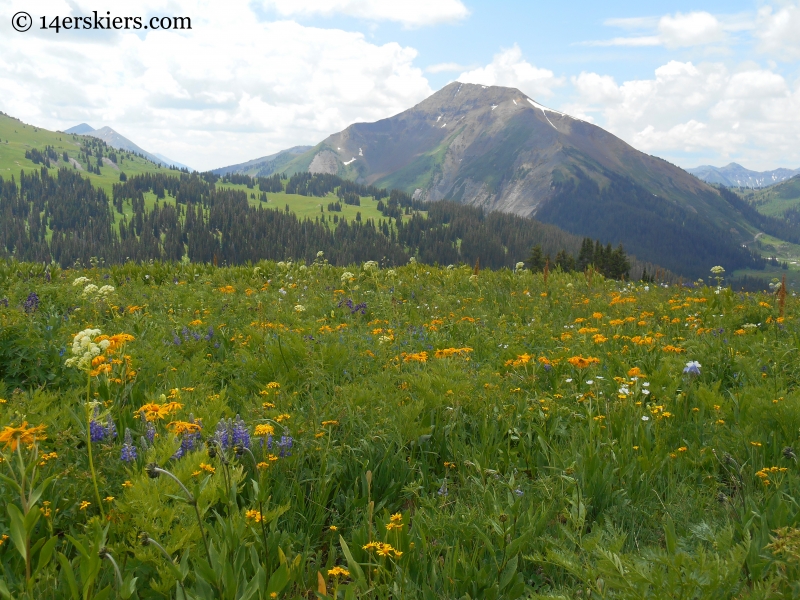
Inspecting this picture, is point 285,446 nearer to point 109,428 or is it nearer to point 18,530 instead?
point 109,428

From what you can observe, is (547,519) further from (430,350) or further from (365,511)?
(430,350)

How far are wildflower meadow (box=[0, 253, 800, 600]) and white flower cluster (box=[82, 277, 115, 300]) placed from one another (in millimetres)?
497

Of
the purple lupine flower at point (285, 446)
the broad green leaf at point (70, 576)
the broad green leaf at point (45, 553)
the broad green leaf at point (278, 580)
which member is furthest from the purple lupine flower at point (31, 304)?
the broad green leaf at point (278, 580)

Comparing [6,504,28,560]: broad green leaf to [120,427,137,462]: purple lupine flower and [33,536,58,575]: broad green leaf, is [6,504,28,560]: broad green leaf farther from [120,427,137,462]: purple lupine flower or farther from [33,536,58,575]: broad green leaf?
[120,427,137,462]: purple lupine flower

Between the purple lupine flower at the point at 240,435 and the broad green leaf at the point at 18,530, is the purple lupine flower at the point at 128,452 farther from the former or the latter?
the broad green leaf at the point at 18,530

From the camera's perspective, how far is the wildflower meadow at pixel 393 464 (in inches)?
103

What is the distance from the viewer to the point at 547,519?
133 inches

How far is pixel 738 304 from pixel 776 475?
22.8ft

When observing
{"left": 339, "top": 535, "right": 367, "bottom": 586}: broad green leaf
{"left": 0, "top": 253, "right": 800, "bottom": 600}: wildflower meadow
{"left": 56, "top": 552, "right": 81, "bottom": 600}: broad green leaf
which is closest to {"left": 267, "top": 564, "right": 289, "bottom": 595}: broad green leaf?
{"left": 0, "top": 253, "right": 800, "bottom": 600}: wildflower meadow

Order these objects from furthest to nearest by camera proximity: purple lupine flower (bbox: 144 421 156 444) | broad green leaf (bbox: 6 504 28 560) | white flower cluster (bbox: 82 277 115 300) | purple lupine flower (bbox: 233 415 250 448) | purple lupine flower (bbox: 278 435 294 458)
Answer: white flower cluster (bbox: 82 277 115 300)
purple lupine flower (bbox: 278 435 294 458)
purple lupine flower (bbox: 144 421 156 444)
purple lupine flower (bbox: 233 415 250 448)
broad green leaf (bbox: 6 504 28 560)

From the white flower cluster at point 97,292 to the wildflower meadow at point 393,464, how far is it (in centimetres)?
50

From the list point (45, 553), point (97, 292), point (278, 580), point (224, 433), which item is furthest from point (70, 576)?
point (97, 292)

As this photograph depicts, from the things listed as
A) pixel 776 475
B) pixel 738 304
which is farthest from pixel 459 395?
pixel 738 304

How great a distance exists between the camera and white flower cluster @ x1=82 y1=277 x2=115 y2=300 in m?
8.09
